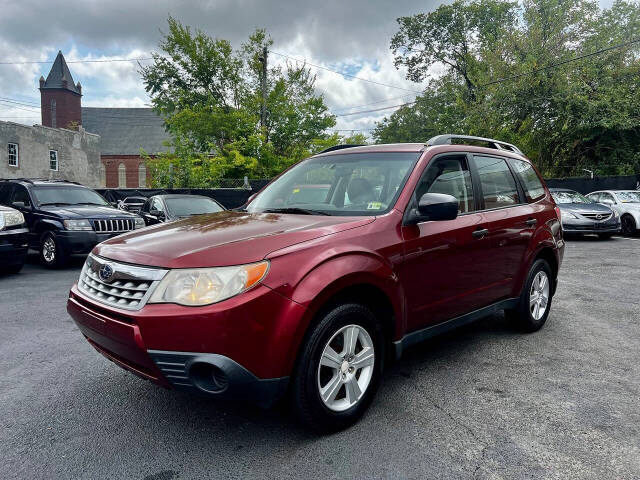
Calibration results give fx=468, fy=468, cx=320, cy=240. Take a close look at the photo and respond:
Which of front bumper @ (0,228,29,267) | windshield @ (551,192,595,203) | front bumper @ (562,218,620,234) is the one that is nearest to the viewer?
Result: front bumper @ (0,228,29,267)

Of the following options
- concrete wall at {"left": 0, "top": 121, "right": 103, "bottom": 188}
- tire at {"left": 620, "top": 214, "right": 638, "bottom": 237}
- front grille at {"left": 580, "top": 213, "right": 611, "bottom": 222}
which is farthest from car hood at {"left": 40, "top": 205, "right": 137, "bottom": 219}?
concrete wall at {"left": 0, "top": 121, "right": 103, "bottom": 188}

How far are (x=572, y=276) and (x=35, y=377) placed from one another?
7678 millimetres

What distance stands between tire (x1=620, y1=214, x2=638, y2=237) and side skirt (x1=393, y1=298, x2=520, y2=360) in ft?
40.1

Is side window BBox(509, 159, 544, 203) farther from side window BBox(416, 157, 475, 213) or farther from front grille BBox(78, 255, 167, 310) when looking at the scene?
front grille BBox(78, 255, 167, 310)

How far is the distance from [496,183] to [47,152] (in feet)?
136

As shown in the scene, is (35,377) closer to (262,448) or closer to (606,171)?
(262,448)

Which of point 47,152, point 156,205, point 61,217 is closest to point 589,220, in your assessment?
point 156,205

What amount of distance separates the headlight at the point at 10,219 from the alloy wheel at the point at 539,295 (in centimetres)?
739

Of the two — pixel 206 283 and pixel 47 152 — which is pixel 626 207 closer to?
pixel 206 283

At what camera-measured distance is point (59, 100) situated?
5872 cm

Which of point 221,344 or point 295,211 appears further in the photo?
point 295,211

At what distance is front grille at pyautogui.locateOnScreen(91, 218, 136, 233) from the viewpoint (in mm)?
8539

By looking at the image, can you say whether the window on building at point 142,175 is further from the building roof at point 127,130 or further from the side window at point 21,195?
the side window at point 21,195

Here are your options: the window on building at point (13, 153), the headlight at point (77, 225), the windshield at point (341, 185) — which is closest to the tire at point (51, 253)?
the headlight at point (77, 225)
